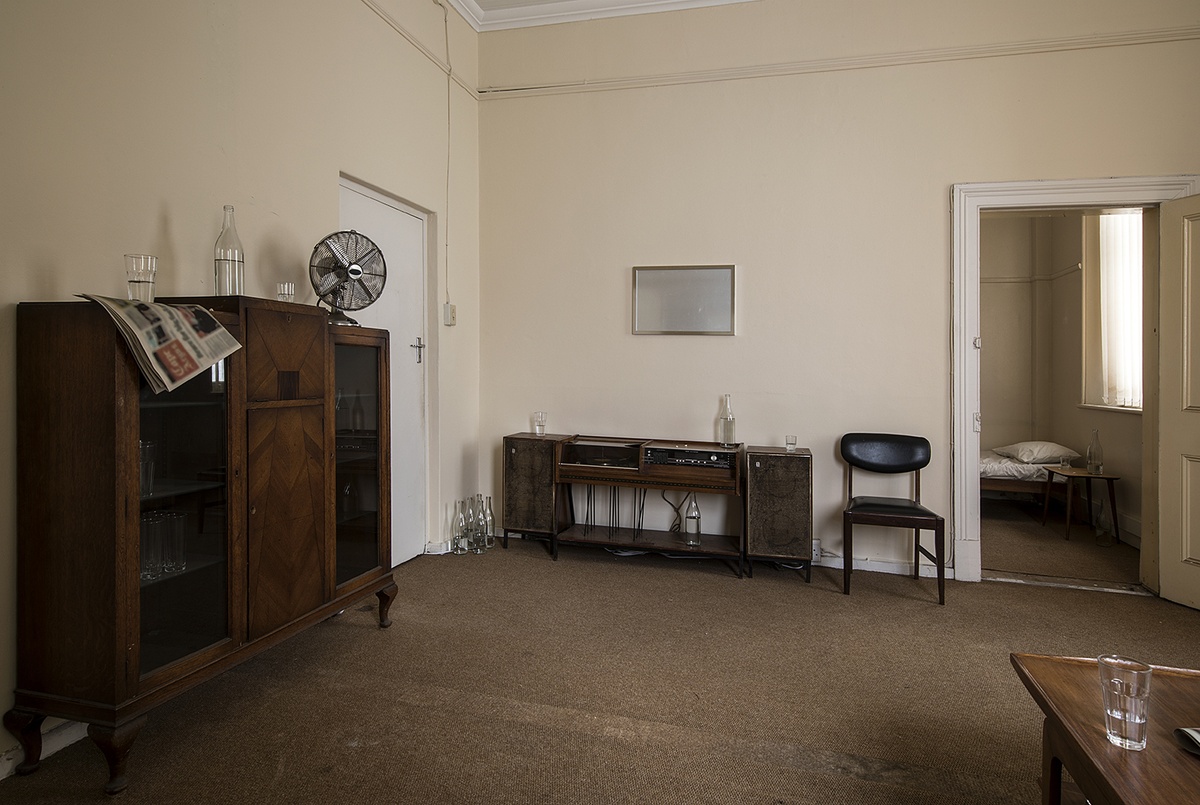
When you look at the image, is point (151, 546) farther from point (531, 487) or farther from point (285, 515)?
point (531, 487)

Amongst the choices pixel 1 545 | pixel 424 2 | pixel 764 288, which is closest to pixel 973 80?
pixel 764 288

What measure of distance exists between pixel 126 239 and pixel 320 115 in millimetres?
1294

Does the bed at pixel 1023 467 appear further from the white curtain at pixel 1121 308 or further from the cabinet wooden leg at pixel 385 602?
the cabinet wooden leg at pixel 385 602

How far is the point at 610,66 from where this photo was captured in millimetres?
4543

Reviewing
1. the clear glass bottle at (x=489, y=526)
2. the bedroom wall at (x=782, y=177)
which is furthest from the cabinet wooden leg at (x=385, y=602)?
the bedroom wall at (x=782, y=177)

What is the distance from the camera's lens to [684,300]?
4434mm

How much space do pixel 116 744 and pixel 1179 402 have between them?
4731 millimetres

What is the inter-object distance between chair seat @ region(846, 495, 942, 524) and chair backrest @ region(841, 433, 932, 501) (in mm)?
193

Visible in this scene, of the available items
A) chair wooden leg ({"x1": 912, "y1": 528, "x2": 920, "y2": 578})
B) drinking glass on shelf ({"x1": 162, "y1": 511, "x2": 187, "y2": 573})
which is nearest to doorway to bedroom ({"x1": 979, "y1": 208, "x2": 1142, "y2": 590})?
chair wooden leg ({"x1": 912, "y1": 528, "x2": 920, "y2": 578})

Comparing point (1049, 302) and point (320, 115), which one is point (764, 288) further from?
point (1049, 302)

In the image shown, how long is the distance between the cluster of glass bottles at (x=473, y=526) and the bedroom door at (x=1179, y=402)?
385 cm

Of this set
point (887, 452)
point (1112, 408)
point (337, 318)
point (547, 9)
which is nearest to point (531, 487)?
point (337, 318)

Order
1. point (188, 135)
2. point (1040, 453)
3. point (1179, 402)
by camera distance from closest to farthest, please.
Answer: point (188, 135) < point (1179, 402) < point (1040, 453)

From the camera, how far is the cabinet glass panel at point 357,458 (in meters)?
2.80
